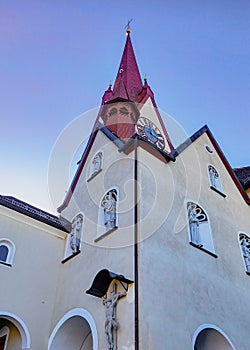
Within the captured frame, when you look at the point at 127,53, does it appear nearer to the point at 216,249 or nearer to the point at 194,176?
the point at 194,176

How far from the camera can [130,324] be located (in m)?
6.66

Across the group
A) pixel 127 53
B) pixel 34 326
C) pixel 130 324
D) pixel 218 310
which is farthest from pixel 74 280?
pixel 127 53

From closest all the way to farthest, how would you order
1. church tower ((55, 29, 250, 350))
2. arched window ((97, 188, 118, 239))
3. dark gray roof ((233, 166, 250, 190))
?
church tower ((55, 29, 250, 350)), arched window ((97, 188, 118, 239)), dark gray roof ((233, 166, 250, 190))

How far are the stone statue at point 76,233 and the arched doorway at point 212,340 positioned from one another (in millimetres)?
4220

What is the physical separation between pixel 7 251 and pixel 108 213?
326 cm

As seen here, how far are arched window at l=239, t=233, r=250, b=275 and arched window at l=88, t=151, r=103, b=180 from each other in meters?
5.34

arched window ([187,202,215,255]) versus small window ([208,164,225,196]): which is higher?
small window ([208,164,225,196])

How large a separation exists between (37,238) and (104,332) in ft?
14.8

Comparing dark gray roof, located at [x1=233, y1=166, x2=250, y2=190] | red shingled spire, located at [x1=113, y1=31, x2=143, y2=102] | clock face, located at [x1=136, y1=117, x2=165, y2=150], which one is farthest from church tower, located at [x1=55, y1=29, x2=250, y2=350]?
red shingled spire, located at [x1=113, y1=31, x2=143, y2=102]

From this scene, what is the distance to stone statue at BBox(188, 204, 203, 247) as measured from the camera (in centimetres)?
944

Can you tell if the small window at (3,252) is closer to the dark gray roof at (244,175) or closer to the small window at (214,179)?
the small window at (214,179)

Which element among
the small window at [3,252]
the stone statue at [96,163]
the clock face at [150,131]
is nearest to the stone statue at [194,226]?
the stone statue at [96,163]

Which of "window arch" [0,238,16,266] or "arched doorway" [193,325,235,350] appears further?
"window arch" [0,238,16,266]

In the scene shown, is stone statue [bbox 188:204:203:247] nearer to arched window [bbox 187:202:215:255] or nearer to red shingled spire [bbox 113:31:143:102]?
arched window [bbox 187:202:215:255]
